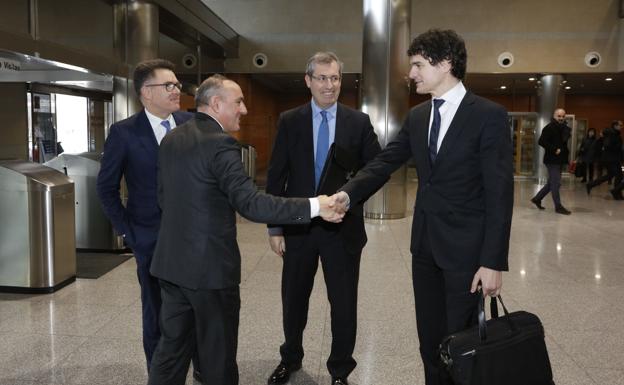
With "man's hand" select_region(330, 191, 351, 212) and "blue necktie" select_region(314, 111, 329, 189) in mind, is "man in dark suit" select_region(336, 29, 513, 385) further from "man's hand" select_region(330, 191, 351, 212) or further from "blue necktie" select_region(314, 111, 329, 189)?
"blue necktie" select_region(314, 111, 329, 189)

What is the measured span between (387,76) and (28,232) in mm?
6463

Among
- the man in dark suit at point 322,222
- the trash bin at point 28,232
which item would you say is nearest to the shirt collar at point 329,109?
the man in dark suit at point 322,222

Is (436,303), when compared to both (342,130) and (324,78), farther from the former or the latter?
(324,78)

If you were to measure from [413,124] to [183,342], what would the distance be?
141cm

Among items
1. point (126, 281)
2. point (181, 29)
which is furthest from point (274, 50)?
point (126, 281)

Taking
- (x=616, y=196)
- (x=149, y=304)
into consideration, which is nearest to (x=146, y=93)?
(x=149, y=304)

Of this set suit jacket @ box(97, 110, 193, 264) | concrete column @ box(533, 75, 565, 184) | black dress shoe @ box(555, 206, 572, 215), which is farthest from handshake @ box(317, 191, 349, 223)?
concrete column @ box(533, 75, 565, 184)

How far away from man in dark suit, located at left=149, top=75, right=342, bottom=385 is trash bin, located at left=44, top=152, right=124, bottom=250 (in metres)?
4.60

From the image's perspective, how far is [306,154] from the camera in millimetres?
2967

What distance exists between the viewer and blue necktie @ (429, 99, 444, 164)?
2.33 m

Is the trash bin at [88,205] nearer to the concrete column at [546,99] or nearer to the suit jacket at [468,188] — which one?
the suit jacket at [468,188]

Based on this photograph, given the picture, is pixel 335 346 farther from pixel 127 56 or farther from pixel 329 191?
pixel 127 56

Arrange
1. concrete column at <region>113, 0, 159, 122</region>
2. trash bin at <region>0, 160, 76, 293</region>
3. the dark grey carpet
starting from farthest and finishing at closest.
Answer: concrete column at <region>113, 0, 159, 122</region> → the dark grey carpet → trash bin at <region>0, 160, 76, 293</region>

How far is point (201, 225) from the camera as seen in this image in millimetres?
2268
